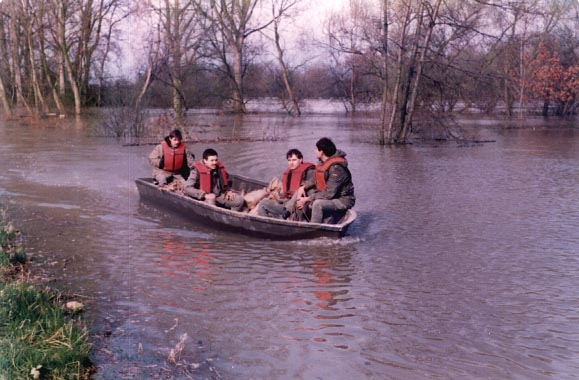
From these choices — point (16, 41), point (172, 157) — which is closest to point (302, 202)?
point (172, 157)

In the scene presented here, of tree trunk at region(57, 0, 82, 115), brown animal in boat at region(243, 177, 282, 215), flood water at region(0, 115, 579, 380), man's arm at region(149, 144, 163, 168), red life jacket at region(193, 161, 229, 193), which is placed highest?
tree trunk at region(57, 0, 82, 115)

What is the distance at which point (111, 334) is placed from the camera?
5.41 m

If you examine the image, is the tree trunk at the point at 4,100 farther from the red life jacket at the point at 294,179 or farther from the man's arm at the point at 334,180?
the man's arm at the point at 334,180

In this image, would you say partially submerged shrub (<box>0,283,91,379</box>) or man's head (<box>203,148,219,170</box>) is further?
man's head (<box>203,148,219,170</box>)

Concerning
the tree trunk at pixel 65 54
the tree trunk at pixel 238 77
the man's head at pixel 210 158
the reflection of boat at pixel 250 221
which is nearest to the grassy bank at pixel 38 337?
the reflection of boat at pixel 250 221

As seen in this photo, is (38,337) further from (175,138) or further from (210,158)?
(175,138)

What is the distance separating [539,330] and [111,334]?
142 inches

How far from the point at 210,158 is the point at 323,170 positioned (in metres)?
1.87

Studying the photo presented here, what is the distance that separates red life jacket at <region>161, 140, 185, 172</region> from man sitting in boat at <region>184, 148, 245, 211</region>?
133 cm

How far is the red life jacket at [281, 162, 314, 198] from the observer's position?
9539 mm

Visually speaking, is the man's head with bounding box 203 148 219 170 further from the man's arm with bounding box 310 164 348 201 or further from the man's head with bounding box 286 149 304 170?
the man's arm with bounding box 310 164 348 201

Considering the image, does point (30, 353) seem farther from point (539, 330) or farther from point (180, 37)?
point (180, 37)

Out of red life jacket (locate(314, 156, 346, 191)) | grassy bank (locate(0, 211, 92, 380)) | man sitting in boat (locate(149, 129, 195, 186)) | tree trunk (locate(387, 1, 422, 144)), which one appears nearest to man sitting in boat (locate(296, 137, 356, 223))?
red life jacket (locate(314, 156, 346, 191))

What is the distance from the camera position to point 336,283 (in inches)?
287
